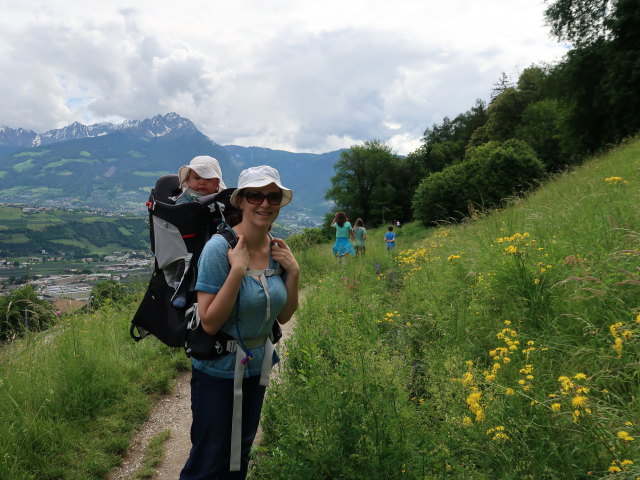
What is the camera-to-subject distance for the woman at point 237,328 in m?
2.08

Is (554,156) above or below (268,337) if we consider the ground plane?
above

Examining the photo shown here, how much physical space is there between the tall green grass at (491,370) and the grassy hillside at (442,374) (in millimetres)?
16

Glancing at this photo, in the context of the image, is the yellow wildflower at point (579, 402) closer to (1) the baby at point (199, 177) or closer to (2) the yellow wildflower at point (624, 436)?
(2) the yellow wildflower at point (624, 436)

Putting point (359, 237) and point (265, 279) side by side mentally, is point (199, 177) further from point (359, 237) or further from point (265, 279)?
point (359, 237)

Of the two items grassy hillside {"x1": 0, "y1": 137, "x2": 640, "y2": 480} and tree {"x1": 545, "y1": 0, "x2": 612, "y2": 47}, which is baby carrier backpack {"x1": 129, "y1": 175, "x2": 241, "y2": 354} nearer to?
grassy hillside {"x1": 0, "y1": 137, "x2": 640, "y2": 480}

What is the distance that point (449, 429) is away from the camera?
238 centimetres

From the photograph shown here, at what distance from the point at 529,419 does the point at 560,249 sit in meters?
2.77

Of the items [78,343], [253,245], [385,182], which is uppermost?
[385,182]

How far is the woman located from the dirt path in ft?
5.39

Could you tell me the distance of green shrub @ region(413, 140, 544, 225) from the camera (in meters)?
22.6

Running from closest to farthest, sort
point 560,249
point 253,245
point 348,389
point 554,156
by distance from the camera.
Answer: point 253,245 → point 348,389 → point 560,249 → point 554,156

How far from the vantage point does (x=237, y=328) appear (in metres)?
2.18

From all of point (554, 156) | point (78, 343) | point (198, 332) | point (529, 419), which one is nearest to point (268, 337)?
point (198, 332)

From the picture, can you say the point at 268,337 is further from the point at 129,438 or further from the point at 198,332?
the point at 129,438
